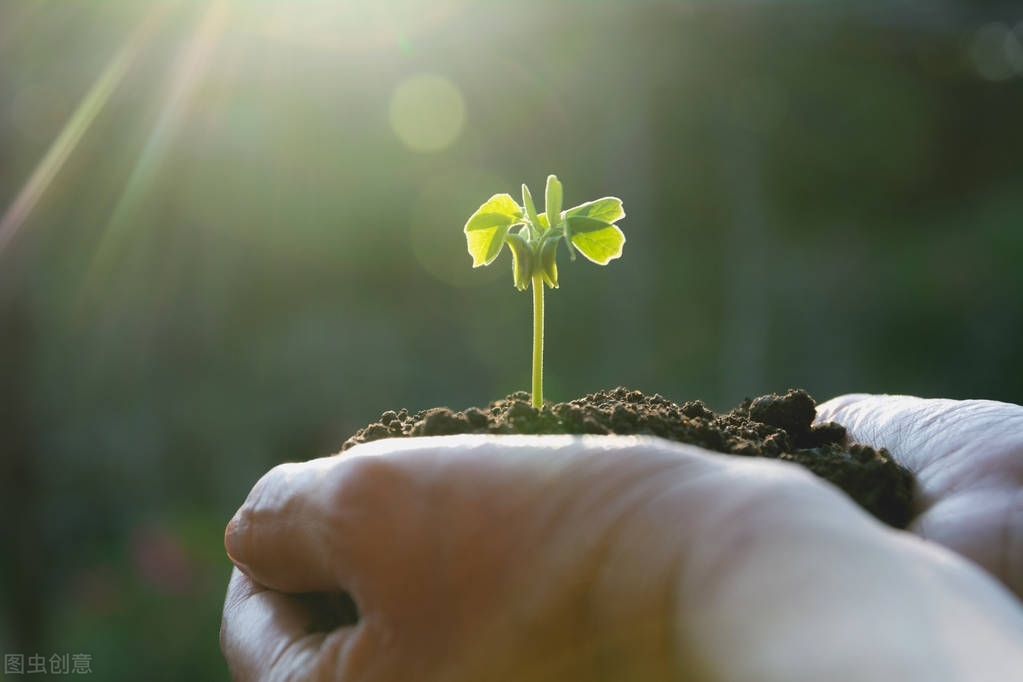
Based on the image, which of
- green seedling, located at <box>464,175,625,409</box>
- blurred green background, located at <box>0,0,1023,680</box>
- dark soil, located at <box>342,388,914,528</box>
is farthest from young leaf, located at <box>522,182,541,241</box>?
blurred green background, located at <box>0,0,1023,680</box>

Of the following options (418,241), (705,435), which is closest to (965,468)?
(705,435)

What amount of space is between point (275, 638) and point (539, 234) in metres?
0.39

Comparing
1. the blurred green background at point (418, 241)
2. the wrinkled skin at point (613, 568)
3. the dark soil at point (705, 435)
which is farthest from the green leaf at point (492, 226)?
the blurred green background at point (418, 241)

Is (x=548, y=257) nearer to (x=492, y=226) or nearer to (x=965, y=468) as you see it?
(x=492, y=226)

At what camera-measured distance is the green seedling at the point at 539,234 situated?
26.6 inches

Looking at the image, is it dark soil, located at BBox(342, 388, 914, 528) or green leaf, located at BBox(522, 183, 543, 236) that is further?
green leaf, located at BBox(522, 183, 543, 236)

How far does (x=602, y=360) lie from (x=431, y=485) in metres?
2.36

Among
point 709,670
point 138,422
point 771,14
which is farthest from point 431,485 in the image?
point 771,14

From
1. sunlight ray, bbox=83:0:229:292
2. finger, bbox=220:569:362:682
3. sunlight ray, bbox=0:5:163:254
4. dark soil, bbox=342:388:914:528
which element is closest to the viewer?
finger, bbox=220:569:362:682

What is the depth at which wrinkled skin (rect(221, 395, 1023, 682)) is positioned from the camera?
0.29 meters

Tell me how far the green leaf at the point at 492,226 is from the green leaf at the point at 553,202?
0.03 meters

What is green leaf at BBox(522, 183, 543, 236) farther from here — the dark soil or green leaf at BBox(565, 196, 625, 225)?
the dark soil

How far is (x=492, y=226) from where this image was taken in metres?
0.70

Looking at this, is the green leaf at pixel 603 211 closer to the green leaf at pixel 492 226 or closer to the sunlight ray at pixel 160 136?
the green leaf at pixel 492 226
